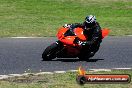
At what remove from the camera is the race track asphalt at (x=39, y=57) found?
16172 mm

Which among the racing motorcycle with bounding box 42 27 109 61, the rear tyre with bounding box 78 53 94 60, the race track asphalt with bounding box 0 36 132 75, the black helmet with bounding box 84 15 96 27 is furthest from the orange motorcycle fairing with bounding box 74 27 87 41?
the race track asphalt with bounding box 0 36 132 75

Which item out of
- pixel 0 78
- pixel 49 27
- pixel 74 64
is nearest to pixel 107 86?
pixel 0 78

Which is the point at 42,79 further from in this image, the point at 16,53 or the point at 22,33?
the point at 22,33

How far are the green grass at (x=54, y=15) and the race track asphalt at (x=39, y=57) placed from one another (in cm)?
173

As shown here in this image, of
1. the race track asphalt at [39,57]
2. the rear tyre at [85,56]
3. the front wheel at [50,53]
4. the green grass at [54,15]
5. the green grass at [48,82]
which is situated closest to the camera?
the green grass at [48,82]

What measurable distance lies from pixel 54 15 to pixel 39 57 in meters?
11.9

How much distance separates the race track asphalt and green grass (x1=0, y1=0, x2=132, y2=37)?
173 centimetres

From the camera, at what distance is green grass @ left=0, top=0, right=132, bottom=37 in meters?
24.0

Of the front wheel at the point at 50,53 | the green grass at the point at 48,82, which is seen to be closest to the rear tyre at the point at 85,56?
the front wheel at the point at 50,53

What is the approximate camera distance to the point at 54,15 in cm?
2962

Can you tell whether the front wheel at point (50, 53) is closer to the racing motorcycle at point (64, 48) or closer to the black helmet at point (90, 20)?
the racing motorcycle at point (64, 48)

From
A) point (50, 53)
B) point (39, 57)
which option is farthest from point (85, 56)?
point (39, 57)

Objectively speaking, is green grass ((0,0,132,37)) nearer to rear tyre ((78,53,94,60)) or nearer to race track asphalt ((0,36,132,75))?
race track asphalt ((0,36,132,75))

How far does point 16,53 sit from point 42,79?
4773mm
